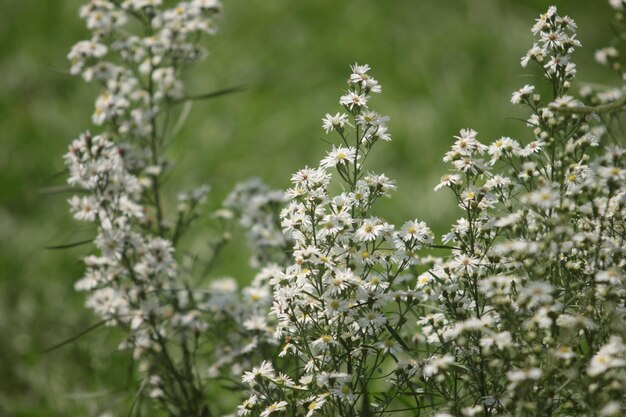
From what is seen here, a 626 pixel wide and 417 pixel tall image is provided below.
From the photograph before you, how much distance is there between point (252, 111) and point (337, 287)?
189 inches

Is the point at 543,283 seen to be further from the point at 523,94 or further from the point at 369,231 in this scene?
the point at 523,94

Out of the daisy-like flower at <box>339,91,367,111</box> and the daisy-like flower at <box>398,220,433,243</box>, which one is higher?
the daisy-like flower at <box>339,91,367,111</box>


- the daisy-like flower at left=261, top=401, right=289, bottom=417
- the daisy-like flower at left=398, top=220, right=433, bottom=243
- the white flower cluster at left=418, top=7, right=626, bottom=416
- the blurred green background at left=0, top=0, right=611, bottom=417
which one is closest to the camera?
the white flower cluster at left=418, top=7, right=626, bottom=416

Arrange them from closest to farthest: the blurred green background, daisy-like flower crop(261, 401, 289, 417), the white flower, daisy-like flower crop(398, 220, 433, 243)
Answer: the white flower → daisy-like flower crop(261, 401, 289, 417) → daisy-like flower crop(398, 220, 433, 243) → the blurred green background

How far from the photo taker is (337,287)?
2363mm

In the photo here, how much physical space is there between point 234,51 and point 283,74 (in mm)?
791

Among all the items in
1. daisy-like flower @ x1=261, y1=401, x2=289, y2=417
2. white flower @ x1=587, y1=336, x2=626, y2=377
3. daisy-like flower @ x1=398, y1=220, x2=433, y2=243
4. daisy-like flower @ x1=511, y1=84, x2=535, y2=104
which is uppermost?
daisy-like flower @ x1=511, y1=84, x2=535, y2=104

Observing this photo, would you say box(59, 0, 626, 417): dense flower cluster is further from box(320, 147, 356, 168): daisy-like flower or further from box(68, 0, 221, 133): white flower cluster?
box(68, 0, 221, 133): white flower cluster

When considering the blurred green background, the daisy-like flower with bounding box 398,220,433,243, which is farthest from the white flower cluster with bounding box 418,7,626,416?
the blurred green background

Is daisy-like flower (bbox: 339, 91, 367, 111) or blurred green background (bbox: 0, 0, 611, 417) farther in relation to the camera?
blurred green background (bbox: 0, 0, 611, 417)

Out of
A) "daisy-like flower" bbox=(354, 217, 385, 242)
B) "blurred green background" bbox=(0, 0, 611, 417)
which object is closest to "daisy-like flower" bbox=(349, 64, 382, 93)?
"daisy-like flower" bbox=(354, 217, 385, 242)

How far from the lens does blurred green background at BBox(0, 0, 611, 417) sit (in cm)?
473

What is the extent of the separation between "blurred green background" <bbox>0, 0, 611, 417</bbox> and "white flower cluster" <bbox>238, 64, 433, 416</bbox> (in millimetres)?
1894

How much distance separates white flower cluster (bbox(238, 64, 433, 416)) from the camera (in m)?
2.40
